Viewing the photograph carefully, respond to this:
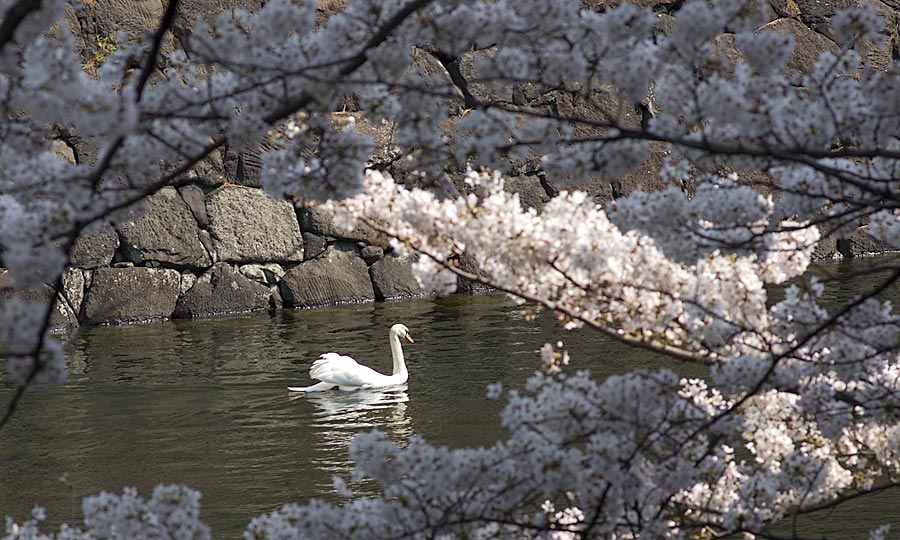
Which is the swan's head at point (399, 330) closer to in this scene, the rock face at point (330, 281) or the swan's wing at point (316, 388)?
the swan's wing at point (316, 388)

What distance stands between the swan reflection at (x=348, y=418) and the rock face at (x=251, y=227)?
3965 millimetres

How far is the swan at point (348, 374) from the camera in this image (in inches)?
334

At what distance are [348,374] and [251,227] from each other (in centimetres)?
416

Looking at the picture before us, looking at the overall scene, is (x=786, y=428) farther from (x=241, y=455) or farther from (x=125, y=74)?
(x=241, y=455)

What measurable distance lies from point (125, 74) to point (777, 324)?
5.34 ft

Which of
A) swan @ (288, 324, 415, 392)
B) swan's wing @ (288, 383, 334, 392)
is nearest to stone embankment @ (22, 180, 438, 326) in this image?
swan's wing @ (288, 383, 334, 392)

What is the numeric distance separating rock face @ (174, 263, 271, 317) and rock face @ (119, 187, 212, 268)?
0.18 metres

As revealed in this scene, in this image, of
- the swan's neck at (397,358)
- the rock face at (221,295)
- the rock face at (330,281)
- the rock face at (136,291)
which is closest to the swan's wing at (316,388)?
the swan's neck at (397,358)

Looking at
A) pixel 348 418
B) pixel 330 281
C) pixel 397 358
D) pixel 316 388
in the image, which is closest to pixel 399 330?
pixel 397 358

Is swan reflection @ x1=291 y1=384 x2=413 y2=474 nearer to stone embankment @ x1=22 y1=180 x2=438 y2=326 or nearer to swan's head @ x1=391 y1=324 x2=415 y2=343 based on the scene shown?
swan's head @ x1=391 y1=324 x2=415 y2=343

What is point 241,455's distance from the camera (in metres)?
6.80

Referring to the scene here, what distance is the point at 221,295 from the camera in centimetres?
1214

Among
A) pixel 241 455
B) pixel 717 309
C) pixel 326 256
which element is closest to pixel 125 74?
pixel 717 309

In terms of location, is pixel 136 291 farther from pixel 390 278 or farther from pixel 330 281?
pixel 390 278
